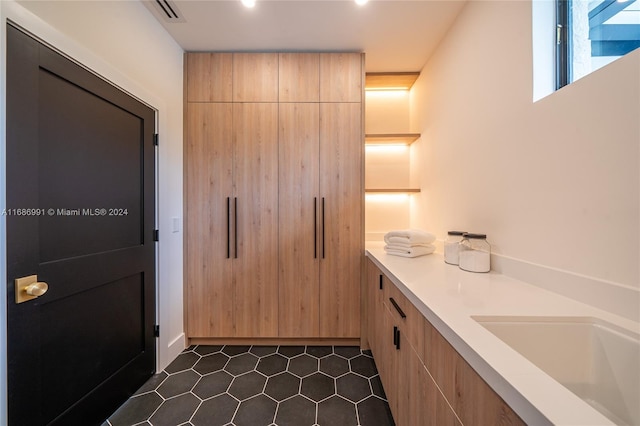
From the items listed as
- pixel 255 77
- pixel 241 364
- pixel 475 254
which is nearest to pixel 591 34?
pixel 475 254

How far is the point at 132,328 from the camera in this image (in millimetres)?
1593

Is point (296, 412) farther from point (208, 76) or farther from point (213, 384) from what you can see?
point (208, 76)

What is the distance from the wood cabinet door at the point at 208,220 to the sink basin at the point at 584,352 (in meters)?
1.95

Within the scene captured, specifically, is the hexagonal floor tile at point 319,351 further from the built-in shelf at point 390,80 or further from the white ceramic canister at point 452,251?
the built-in shelf at point 390,80

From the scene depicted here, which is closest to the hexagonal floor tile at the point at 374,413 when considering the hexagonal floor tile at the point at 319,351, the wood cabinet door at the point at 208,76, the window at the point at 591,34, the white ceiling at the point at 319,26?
the hexagonal floor tile at the point at 319,351

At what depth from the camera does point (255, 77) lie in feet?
6.89

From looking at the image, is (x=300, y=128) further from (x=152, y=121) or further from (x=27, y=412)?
(x=27, y=412)

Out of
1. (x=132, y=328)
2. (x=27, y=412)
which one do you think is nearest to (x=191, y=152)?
(x=132, y=328)

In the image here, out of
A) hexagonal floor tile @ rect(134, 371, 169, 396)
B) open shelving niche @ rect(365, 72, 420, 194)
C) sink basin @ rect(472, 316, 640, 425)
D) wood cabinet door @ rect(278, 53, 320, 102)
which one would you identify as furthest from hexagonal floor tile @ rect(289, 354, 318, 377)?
wood cabinet door @ rect(278, 53, 320, 102)

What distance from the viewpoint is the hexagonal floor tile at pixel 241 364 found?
1791mm

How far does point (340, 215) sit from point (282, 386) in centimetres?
135

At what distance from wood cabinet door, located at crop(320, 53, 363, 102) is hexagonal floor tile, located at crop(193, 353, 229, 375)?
2376mm

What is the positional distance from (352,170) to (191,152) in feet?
4.77

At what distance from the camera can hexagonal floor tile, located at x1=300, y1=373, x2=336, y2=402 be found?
5.06ft
